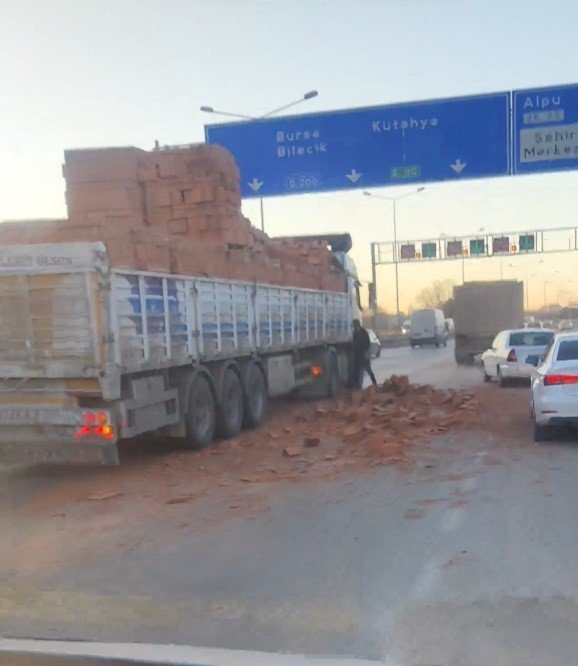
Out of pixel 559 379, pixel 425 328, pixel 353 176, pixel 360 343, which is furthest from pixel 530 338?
pixel 425 328

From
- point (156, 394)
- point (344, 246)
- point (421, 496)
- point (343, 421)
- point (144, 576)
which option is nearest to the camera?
point (144, 576)

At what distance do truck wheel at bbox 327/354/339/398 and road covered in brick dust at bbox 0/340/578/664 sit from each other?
24.8 feet

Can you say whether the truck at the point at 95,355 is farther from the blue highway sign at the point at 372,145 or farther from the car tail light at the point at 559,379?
the blue highway sign at the point at 372,145

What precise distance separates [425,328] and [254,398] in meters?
39.5

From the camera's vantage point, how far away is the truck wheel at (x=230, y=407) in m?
12.0

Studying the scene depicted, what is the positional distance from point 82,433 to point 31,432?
601 millimetres

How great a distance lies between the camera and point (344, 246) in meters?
21.0

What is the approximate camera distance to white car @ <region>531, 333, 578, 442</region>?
1050 centimetres

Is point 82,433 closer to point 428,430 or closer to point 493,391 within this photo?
point 428,430

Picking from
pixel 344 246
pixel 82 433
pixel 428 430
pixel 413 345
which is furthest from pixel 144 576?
pixel 413 345

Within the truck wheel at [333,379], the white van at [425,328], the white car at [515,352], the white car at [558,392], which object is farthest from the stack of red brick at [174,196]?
the white van at [425,328]

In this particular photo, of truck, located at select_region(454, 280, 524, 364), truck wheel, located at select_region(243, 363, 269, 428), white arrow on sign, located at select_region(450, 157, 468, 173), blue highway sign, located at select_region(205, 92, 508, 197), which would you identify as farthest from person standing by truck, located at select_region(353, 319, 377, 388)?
truck, located at select_region(454, 280, 524, 364)

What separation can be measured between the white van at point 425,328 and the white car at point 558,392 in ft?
134

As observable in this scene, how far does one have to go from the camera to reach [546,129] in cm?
1845
